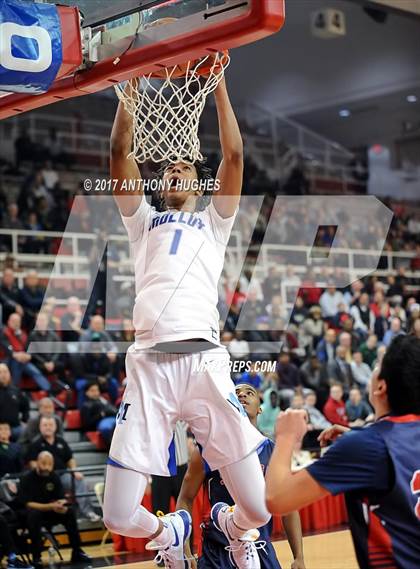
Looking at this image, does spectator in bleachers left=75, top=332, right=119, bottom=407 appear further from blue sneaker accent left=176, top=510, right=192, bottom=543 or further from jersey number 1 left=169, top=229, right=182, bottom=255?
jersey number 1 left=169, top=229, right=182, bottom=255

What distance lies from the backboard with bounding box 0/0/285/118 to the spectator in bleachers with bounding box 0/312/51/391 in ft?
20.2

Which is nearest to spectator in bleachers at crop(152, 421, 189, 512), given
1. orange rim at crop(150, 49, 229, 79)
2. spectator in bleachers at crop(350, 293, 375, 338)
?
orange rim at crop(150, 49, 229, 79)

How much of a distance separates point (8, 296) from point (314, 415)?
14.0 ft

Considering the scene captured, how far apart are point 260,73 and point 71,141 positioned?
5675 mm

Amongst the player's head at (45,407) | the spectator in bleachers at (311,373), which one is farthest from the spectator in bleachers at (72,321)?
the spectator in bleachers at (311,373)

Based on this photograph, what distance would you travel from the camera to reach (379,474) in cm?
321

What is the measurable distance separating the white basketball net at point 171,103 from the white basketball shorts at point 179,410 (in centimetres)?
123

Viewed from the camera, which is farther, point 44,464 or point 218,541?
point 44,464

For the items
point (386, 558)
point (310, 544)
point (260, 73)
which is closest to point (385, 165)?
point (260, 73)

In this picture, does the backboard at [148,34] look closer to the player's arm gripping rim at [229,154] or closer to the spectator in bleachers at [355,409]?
the player's arm gripping rim at [229,154]

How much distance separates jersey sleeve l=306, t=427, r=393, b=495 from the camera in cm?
320

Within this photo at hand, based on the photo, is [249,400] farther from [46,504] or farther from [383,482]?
[46,504]

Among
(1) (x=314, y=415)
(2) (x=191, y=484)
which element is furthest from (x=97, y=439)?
(2) (x=191, y=484)

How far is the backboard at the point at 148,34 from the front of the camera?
15.0 feet
